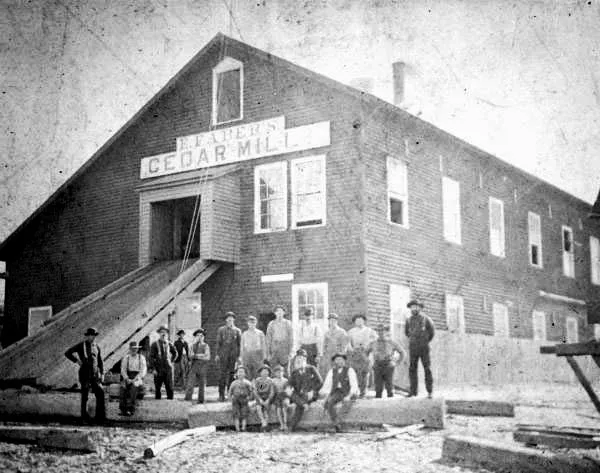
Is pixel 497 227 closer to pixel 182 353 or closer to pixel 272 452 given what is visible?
pixel 182 353

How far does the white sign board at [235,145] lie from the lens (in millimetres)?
18156

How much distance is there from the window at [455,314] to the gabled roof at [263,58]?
177 inches

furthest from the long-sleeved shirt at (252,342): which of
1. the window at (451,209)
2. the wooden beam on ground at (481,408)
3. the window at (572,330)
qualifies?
the window at (572,330)

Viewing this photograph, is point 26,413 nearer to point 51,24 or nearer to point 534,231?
point 51,24

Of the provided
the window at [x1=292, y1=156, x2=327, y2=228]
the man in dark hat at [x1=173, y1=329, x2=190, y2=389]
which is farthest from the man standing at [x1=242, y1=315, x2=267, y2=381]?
the window at [x1=292, y1=156, x2=327, y2=228]

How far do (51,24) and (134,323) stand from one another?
709 centimetres

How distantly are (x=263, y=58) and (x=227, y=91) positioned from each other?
5.13ft

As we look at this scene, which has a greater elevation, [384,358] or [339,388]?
[384,358]

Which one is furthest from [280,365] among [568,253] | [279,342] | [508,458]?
[568,253]

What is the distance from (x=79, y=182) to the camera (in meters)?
22.5

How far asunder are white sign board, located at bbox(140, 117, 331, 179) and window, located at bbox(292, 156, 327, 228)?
16.9 inches

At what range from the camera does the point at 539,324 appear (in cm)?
2622

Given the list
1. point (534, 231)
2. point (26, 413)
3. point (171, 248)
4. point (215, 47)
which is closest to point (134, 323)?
point (26, 413)

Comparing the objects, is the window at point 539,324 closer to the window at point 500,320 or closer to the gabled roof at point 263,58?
the window at point 500,320
